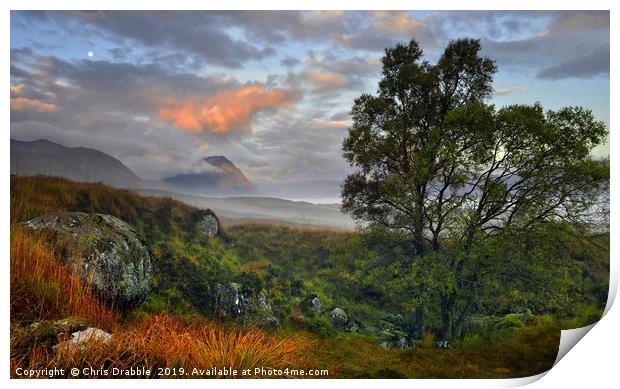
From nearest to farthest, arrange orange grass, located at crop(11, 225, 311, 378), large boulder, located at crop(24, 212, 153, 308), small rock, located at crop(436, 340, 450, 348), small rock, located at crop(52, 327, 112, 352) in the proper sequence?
small rock, located at crop(52, 327, 112, 352) < orange grass, located at crop(11, 225, 311, 378) < large boulder, located at crop(24, 212, 153, 308) < small rock, located at crop(436, 340, 450, 348)

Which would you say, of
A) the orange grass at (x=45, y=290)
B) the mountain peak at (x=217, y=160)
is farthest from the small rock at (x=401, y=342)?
the orange grass at (x=45, y=290)

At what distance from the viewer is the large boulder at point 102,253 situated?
233 inches

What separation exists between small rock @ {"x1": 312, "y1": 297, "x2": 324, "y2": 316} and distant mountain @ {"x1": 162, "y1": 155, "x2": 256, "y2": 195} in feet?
5.88

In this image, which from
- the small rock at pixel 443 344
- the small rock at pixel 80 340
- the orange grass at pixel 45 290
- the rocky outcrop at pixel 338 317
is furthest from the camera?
the rocky outcrop at pixel 338 317

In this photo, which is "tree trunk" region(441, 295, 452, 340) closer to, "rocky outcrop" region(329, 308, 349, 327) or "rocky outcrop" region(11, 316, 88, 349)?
"rocky outcrop" region(329, 308, 349, 327)

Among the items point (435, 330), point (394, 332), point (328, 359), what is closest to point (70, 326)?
point (328, 359)

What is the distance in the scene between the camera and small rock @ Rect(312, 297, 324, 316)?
6.45m

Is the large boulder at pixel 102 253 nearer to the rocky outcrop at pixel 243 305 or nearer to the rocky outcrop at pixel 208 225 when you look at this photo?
the rocky outcrop at pixel 208 225

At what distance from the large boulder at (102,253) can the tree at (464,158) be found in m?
3.34

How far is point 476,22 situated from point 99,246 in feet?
18.4

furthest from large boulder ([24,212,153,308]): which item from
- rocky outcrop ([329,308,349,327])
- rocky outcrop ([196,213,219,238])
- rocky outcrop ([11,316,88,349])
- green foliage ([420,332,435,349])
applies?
green foliage ([420,332,435,349])

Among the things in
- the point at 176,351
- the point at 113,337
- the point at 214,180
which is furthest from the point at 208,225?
the point at 113,337

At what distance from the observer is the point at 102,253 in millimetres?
5965
